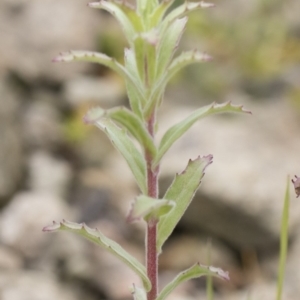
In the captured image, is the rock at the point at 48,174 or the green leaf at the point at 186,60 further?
the rock at the point at 48,174

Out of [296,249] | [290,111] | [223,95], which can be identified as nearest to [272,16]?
[223,95]

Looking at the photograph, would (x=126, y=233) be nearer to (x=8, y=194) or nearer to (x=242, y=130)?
(x=8, y=194)

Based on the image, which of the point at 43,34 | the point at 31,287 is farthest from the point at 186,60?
the point at 43,34

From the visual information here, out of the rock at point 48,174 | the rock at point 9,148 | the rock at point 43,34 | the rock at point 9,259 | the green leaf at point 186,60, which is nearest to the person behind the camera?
the green leaf at point 186,60

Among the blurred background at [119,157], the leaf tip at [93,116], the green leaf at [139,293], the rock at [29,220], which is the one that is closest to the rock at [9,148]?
the blurred background at [119,157]

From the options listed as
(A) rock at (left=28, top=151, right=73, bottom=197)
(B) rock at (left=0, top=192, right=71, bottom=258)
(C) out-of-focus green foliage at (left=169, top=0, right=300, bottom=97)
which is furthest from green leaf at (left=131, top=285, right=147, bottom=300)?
(C) out-of-focus green foliage at (left=169, top=0, right=300, bottom=97)

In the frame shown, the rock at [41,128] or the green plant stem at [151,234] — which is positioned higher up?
the rock at [41,128]

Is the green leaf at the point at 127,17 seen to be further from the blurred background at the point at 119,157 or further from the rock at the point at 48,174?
the rock at the point at 48,174
